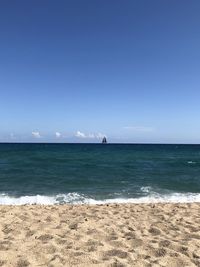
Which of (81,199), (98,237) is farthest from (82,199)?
(98,237)

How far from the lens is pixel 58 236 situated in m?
6.87

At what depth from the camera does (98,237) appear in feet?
22.5

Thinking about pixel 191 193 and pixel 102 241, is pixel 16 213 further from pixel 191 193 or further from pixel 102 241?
pixel 191 193

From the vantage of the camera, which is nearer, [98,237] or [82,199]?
[98,237]

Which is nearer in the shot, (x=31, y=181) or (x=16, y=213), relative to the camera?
(x=16, y=213)

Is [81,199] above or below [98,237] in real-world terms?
below

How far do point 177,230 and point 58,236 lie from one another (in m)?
2.96

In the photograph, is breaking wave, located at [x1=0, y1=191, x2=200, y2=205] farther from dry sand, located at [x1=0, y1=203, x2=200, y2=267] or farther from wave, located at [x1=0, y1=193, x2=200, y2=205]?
dry sand, located at [x1=0, y1=203, x2=200, y2=267]

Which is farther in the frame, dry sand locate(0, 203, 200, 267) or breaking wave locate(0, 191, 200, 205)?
breaking wave locate(0, 191, 200, 205)

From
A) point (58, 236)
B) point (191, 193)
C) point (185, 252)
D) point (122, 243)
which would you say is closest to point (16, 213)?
point (58, 236)

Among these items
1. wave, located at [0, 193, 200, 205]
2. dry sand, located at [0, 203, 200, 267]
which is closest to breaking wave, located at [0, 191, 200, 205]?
wave, located at [0, 193, 200, 205]

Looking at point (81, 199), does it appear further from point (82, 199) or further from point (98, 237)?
point (98, 237)

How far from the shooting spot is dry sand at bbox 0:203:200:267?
5582 millimetres

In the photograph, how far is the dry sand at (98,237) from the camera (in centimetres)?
558
